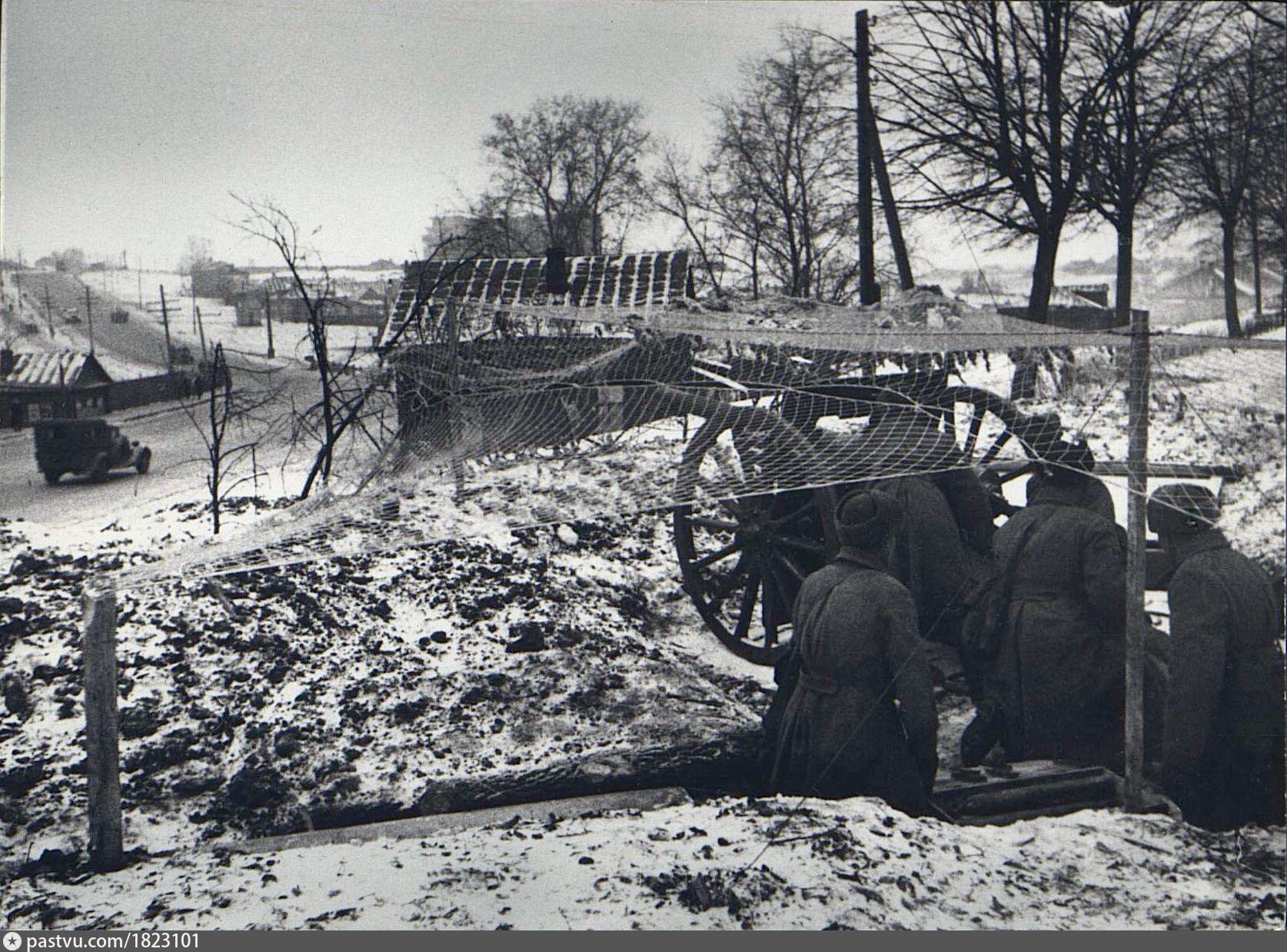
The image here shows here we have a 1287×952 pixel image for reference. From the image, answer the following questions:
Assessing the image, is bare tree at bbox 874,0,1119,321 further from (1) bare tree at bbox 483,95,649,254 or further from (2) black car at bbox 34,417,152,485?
(2) black car at bbox 34,417,152,485

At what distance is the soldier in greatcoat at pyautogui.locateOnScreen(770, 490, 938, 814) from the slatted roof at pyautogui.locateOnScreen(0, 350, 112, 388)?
359cm

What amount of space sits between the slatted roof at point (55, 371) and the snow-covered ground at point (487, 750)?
111cm

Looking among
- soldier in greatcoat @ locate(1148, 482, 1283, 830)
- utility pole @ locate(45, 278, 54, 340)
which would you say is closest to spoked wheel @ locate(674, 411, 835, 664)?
soldier in greatcoat @ locate(1148, 482, 1283, 830)

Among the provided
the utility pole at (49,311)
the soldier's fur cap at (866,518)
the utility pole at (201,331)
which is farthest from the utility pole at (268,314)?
the soldier's fur cap at (866,518)

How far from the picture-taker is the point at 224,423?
6.96m

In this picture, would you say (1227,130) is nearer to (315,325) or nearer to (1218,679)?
(1218,679)

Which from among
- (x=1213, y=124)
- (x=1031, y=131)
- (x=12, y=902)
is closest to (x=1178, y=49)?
(x=1213, y=124)

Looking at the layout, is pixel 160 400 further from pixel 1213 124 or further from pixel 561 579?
Answer: pixel 1213 124

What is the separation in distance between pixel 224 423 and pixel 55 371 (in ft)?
6.62

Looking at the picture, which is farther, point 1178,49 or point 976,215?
point 976,215

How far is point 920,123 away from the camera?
814 cm

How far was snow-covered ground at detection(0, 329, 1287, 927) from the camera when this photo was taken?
2959 millimetres

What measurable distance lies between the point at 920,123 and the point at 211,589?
20.2 ft

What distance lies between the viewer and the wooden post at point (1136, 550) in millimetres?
3332
